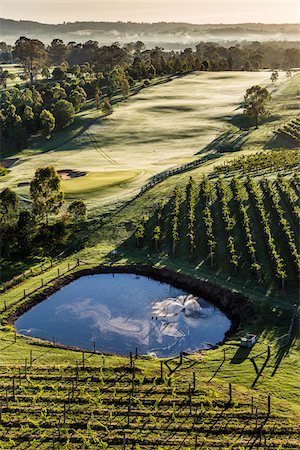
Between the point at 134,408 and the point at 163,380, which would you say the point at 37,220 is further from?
the point at 134,408

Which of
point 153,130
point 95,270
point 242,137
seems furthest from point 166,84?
point 95,270

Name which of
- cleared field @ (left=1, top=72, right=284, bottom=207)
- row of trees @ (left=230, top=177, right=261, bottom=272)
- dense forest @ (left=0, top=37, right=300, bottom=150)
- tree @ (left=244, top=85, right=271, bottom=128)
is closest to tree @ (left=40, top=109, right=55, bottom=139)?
dense forest @ (left=0, top=37, right=300, bottom=150)

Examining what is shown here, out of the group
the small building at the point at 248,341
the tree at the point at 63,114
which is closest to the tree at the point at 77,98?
the tree at the point at 63,114

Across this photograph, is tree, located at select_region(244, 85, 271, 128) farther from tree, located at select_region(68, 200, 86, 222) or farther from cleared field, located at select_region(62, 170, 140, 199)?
tree, located at select_region(68, 200, 86, 222)

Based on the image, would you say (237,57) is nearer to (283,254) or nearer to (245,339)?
(283,254)

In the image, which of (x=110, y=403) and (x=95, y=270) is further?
(x=95, y=270)

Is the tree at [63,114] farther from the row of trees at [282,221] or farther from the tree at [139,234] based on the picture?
the row of trees at [282,221]

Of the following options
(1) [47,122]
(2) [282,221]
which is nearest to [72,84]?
(1) [47,122]
